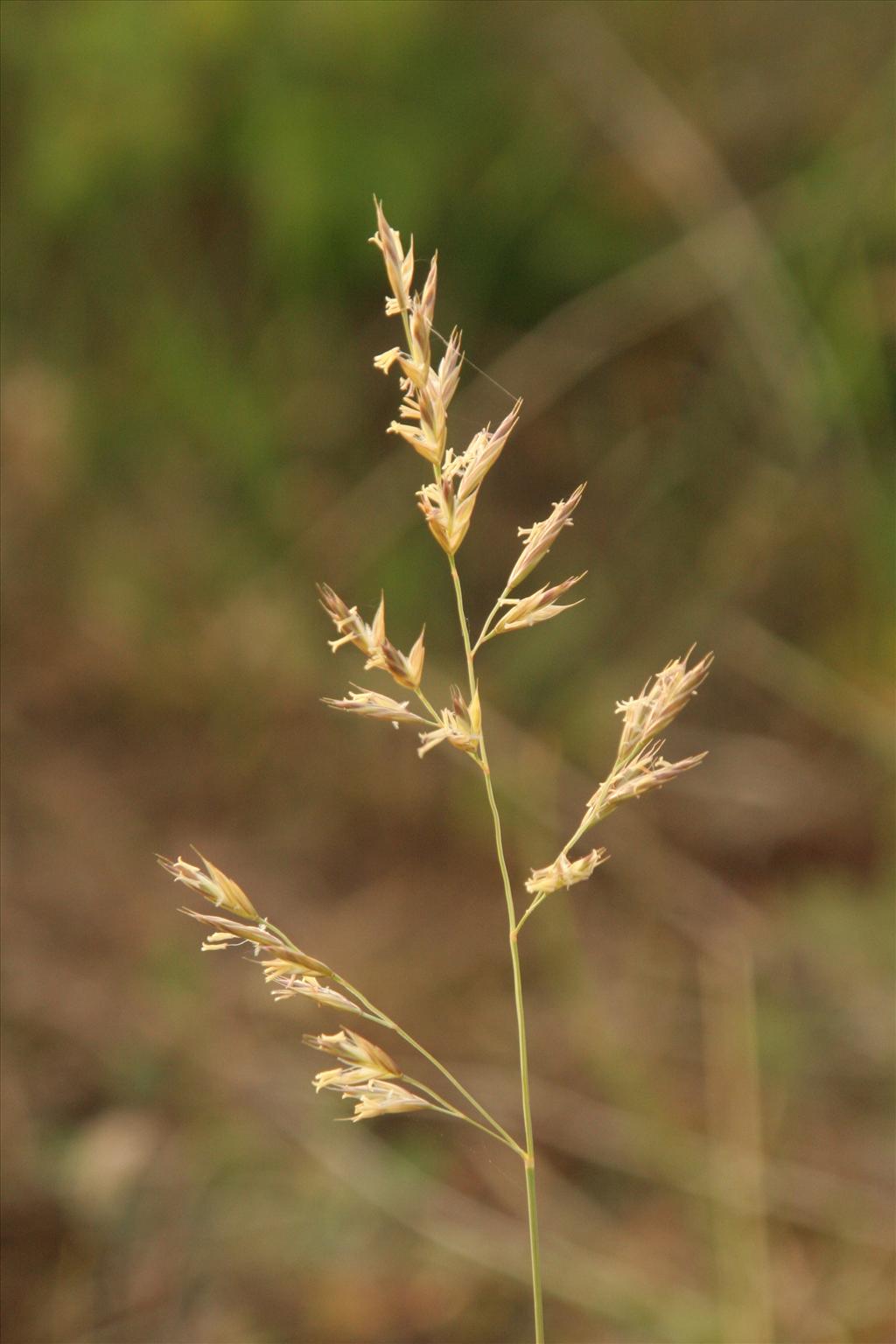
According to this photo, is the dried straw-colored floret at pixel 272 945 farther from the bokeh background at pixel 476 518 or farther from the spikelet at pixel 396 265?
the bokeh background at pixel 476 518

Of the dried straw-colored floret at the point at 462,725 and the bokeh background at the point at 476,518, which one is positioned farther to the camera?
the bokeh background at the point at 476,518

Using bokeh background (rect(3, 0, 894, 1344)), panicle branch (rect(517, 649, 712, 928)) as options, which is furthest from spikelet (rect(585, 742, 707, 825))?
bokeh background (rect(3, 0, 894, 1344))

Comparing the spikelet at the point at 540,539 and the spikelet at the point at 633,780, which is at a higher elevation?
the spikelet at the point at 540,539

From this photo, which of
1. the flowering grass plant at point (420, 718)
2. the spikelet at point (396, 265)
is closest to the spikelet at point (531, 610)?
the flowering grass plant at point (420, 718)

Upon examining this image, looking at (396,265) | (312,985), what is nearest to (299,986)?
(312,985)

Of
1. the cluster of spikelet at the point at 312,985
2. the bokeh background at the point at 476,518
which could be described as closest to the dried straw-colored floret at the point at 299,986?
the cluster of spikelet at the point at 312,985

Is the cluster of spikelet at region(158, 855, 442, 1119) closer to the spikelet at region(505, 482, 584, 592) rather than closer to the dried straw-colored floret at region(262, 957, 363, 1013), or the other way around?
the dried straw-colored floret at region(262, 957, 363, 1013)

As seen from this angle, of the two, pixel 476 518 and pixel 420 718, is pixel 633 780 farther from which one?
pixel 476 518

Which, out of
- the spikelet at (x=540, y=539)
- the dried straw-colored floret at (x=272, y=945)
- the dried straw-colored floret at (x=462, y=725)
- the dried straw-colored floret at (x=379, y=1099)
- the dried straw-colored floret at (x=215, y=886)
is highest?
the spikelet at (x=540, y=539)

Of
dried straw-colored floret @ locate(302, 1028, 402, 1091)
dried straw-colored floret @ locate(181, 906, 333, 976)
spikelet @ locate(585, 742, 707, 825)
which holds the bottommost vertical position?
dried straw-colored floret @ locate(302, 1028, 402, 1091)
